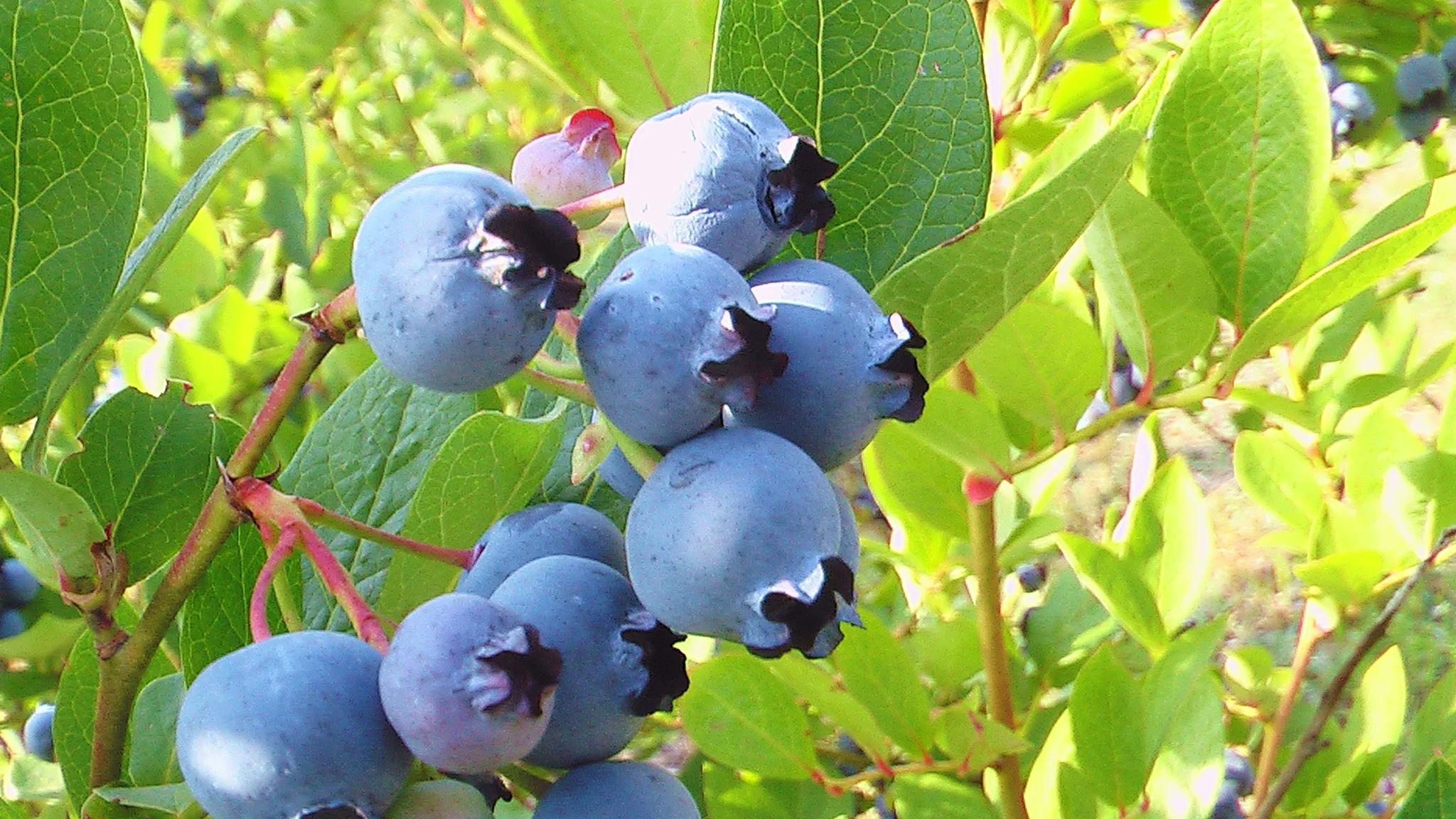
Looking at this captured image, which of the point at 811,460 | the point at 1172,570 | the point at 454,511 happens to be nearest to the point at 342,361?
the point at 454,511

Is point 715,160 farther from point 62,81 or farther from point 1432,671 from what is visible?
point 1432,671

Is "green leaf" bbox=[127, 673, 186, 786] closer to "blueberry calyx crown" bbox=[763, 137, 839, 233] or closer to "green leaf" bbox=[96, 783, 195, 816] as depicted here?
"green leaf" bbox=[96, 783, 195, 816]

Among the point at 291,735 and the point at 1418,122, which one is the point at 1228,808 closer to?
the point at 1418,122

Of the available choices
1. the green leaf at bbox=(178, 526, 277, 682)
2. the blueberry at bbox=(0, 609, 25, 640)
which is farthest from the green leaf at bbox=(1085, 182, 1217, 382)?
the blueberry at bbox=(0, 609, 25, 640)

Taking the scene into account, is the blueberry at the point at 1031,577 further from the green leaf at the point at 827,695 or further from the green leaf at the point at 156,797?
the green leaf at the point at 156,797

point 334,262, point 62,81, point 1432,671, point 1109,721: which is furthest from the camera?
point 1432,671

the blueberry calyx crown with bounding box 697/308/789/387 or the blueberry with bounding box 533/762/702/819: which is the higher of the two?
the blueberry calyx crown with bounding box 697/308/789/387

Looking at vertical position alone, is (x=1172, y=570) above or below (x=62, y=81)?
below

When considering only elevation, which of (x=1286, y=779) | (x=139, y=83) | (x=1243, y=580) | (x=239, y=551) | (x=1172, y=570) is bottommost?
(x=1243, y=580)
